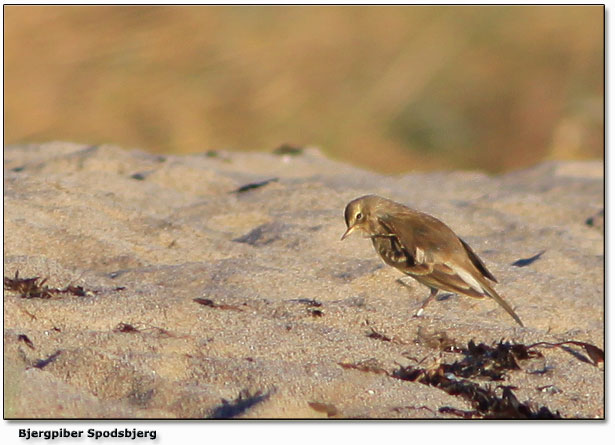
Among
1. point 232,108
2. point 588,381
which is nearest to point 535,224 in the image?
point 588,381

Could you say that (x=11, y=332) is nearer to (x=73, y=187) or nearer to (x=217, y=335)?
(x=217, y=335)

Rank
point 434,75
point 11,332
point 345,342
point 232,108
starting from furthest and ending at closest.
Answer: point 434,75
point 232,108
point 345,342
point 11,332

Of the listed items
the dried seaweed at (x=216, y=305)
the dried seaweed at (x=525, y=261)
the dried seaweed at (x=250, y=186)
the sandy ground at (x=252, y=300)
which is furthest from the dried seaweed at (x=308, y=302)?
the dried seaweed at (x=250, y=186)

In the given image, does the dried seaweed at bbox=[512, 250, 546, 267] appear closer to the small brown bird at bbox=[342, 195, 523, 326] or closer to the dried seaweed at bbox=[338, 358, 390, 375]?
the small brown bird at bbox=[342, 195, 523, 326]

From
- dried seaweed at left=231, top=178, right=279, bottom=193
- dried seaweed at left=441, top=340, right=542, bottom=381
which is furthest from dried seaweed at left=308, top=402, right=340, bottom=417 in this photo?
dried seaweed at left=231, top=178, right=279, bottom=193

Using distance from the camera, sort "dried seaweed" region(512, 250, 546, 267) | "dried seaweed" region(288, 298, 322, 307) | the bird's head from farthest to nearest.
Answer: "dried seaweed" region(512, 250, 546, 267) < the bird's head < "dried seaweed" region(288, 298, 322, 307)

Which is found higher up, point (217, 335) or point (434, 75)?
point (217, 335)
